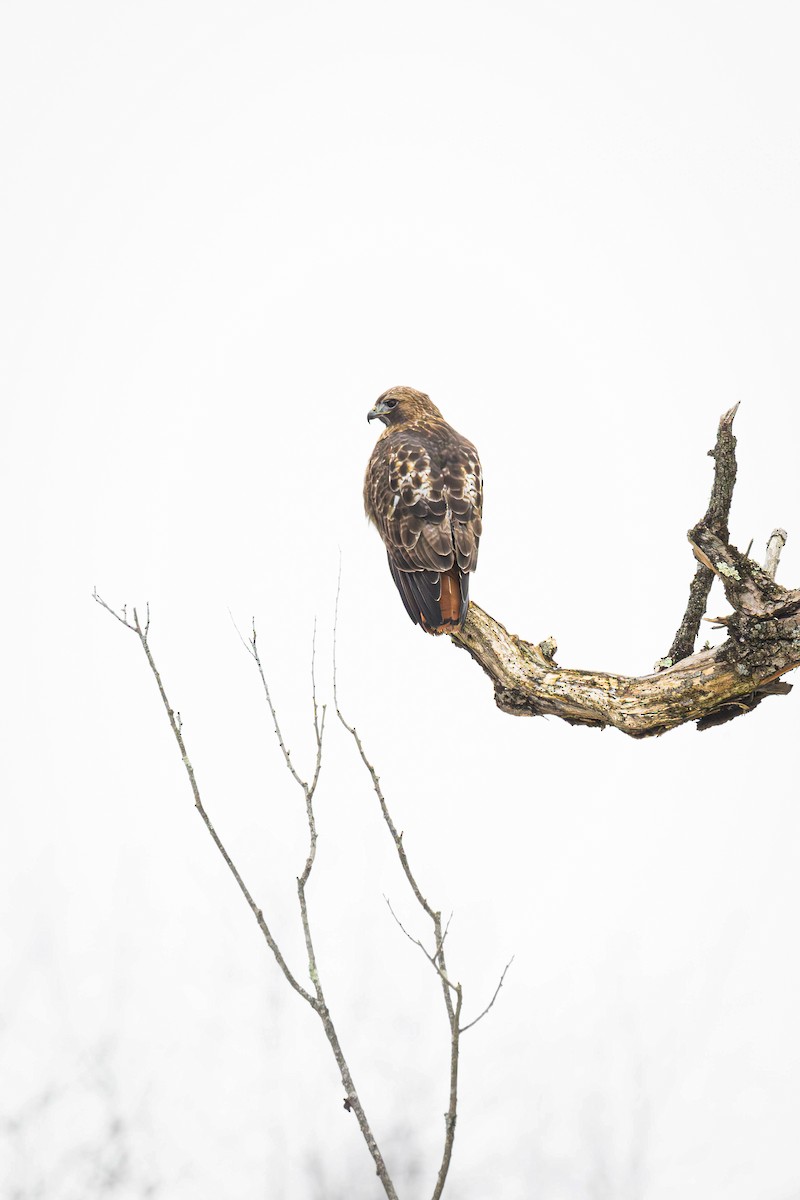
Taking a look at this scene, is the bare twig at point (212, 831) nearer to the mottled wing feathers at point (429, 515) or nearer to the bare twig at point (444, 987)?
the bare twig at point (444, 987)

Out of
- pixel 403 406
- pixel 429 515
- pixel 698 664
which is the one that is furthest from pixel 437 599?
pixel 403 406

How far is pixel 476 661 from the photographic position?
4.62 meters

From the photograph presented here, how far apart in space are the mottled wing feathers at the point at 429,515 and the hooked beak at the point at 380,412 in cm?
53

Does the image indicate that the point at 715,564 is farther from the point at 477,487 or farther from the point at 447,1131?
the point at 447,1131

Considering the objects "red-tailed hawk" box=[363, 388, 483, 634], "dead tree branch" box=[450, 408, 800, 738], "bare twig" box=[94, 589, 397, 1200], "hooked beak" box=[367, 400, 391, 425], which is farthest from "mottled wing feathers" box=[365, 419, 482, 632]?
"bare twig" box=[94, 589, 397, 1200]

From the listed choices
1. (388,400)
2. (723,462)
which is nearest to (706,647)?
(723,462)

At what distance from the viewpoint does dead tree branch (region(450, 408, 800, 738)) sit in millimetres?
3803

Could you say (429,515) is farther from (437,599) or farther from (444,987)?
(444,987)

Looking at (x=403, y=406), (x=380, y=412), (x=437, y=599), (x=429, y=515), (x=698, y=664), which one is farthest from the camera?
(x=380, y=412)

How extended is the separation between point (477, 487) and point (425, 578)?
71 centimetres

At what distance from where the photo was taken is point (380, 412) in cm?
605

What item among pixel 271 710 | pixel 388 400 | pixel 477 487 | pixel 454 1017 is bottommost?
pixel 454 1017

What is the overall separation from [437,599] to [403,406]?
168 cm

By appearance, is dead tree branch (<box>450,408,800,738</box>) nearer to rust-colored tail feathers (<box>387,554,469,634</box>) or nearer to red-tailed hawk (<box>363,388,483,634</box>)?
rust-colored tail feathers (<box>387,554,469,634</box>)
